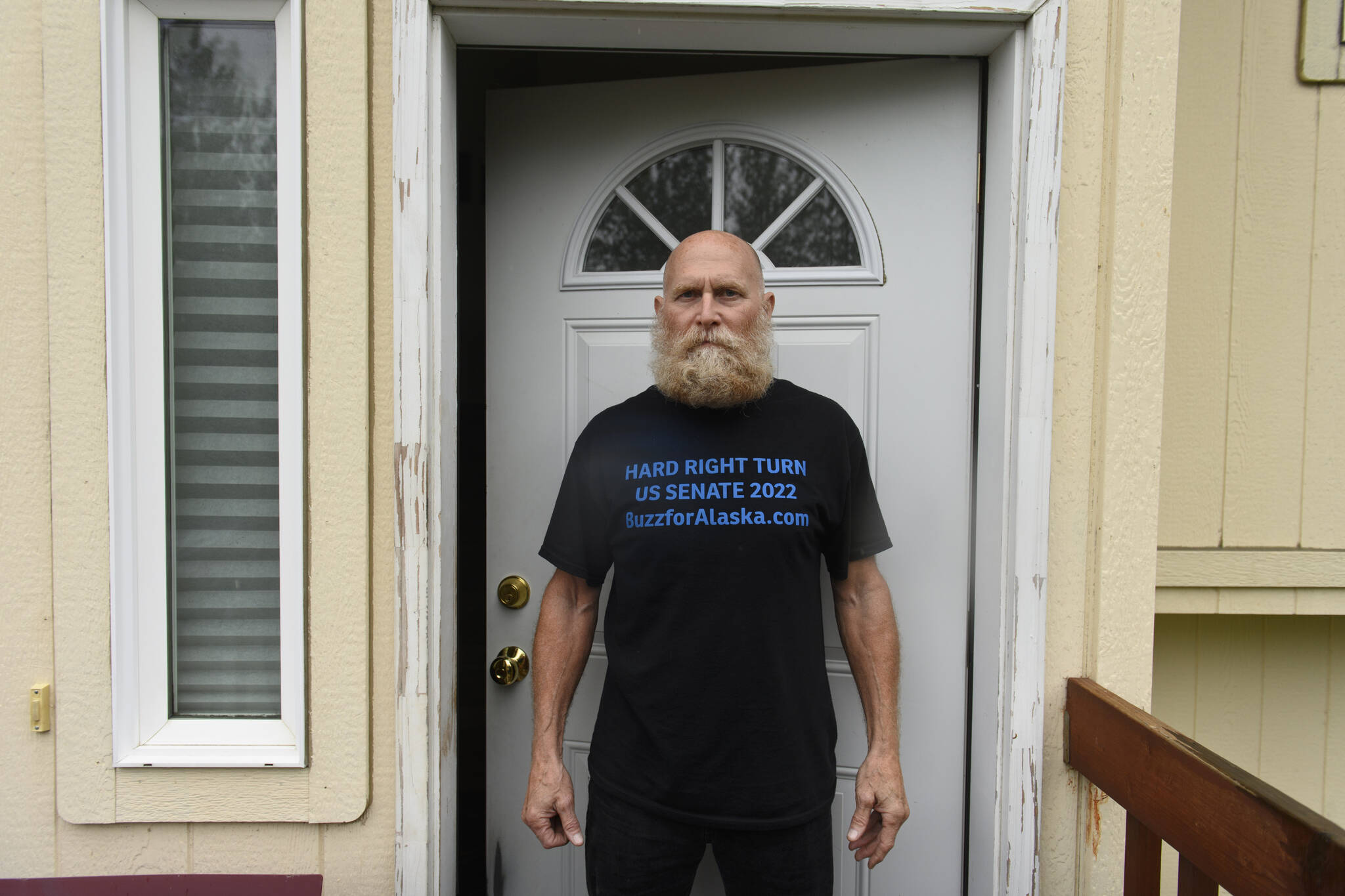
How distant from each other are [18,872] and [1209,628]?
2832mm

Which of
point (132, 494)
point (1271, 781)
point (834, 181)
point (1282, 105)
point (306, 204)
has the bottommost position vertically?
point (1271, 781)

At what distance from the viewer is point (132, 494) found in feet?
4.26

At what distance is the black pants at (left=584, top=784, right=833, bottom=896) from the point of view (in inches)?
51.2

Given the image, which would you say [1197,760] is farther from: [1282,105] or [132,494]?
[132,494]

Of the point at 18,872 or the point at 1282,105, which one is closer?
the point at 18,872

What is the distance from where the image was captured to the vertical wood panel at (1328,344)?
64.6 inches

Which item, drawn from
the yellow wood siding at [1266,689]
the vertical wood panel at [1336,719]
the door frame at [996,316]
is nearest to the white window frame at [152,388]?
the door frame at [996,316]

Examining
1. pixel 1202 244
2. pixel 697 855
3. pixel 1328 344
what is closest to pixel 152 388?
pixel 697 855

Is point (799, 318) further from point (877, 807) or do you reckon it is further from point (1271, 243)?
point (1271, 243)

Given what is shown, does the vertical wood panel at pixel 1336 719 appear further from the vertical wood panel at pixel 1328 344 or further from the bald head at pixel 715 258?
the bald head at pixel 715 258

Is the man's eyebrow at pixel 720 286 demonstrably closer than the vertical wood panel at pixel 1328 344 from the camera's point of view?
Yes

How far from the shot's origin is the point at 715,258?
4.48 feet

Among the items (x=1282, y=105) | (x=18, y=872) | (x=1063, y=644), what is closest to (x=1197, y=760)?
(x=1063, y=644)

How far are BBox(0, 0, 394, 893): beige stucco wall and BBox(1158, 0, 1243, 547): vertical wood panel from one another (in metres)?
1.86
